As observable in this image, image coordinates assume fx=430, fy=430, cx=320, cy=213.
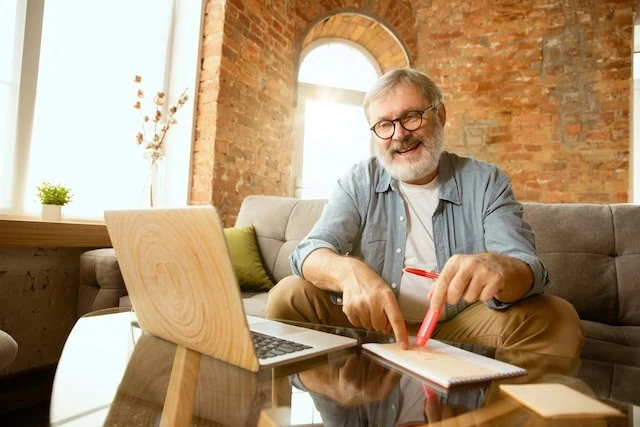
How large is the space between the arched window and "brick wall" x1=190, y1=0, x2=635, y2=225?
0.79ft

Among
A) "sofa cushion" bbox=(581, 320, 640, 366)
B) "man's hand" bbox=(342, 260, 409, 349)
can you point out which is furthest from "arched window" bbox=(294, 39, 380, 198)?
"man's hand" bbox=(342, 260, 409, 349)

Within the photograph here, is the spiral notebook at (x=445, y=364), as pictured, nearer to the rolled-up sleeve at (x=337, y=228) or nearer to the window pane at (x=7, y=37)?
the rolled-up sleeve at (x=337, y=228)

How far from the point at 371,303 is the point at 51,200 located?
1.80 metres

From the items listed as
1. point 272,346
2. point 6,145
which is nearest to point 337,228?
point 272,346

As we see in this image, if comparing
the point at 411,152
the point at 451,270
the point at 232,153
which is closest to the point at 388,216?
the point at 411,152

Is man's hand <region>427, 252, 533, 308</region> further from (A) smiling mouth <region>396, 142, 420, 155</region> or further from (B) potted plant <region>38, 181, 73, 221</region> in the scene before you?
(B) potted plant <region>38, 181, 73, 221</region>

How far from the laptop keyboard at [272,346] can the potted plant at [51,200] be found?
1.65 meters

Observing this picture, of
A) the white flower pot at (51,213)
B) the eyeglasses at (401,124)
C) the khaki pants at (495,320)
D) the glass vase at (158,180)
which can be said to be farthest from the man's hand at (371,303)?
the glass vase at (158,180)

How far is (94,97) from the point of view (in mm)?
2461

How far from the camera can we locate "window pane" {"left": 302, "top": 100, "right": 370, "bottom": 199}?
12.6ft

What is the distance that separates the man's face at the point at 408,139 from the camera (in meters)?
1.35

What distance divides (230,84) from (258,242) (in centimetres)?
124

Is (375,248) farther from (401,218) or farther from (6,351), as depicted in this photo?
(6,351)

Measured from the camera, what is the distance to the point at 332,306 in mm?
1159
